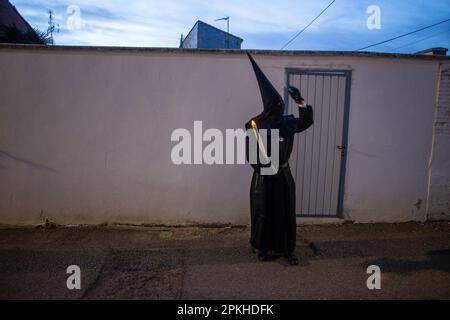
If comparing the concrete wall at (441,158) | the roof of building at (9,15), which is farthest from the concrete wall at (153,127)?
the roof of building at (9,15)

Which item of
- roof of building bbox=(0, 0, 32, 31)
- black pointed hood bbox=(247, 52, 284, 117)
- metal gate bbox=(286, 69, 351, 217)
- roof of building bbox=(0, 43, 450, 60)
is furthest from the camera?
roof of building bbox=(0, 0, 32, 31)

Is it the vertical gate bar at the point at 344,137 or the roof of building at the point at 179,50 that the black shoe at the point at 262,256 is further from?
the roof of building at the point at 179,50

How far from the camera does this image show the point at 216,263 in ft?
13.9

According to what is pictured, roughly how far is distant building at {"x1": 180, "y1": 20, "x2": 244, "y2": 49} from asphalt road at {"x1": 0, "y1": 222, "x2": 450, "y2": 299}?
357 inches

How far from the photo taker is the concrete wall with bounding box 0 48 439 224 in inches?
209

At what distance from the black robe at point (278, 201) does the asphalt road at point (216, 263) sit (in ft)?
1.04

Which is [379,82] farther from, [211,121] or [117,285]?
[117,285]

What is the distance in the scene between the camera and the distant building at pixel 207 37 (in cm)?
1235

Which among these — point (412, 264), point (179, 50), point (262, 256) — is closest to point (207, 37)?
point (179, 50)

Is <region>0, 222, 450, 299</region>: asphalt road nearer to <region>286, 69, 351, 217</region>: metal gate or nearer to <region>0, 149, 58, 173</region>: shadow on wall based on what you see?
<region>286, 69, 351, 217</region>: metal gate

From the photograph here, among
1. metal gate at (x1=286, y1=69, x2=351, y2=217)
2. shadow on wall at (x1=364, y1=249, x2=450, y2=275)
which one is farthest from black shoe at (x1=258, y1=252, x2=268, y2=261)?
metal gate at (x1=286, y1=69, x2=351, y2=217)
